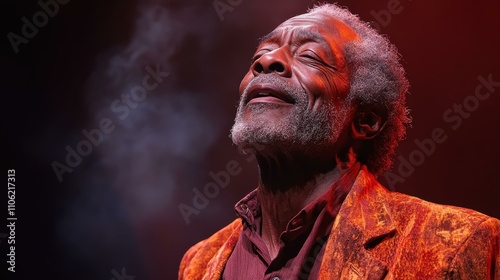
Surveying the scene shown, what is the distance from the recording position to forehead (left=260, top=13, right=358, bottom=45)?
255cm

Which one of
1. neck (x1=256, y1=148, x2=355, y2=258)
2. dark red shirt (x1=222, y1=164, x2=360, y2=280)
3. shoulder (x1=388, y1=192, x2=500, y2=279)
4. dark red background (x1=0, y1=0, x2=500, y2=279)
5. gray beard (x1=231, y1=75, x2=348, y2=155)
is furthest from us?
dark red background (x1=0, y1=0, x2=500, y2=279)

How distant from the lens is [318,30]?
8.39 ft

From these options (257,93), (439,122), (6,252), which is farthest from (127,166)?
(439,122)

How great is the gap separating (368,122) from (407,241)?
2.16 feet

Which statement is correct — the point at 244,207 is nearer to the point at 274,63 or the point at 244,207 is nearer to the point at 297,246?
the point at 297,246

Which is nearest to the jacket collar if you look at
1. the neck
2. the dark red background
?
the neck

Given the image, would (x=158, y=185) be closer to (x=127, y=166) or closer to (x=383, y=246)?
(x=127, y=166)

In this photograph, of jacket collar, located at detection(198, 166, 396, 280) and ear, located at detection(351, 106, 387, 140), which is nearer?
jacket collar, located at detection(198, 166, 396, 280)

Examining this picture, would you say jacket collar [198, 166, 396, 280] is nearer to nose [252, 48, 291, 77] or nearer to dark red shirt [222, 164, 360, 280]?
dark red shirt [222, 164, 360, 280]

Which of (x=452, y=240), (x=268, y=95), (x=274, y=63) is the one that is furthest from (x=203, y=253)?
(x=452, y=240)

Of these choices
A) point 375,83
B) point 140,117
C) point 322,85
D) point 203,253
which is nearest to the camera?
point 322,85

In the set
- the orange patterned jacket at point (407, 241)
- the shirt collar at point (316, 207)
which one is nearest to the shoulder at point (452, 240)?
the orange patterned jacket at point (407, 241)

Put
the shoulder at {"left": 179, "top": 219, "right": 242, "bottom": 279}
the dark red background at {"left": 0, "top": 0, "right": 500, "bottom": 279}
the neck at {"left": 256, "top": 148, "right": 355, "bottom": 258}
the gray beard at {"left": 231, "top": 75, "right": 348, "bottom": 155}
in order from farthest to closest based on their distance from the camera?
the dark red background at {"left": 0, "top": 0, "right": 500, "bottom": 279}
the shoulder at {"left": 179, "top": 219, "right": 242, "bottom": 279}
the neck at {"left": 256, "top": 148, "right": 355, "bottom": 258}
the gray beard at {"left": 231, "top": 75, "right": 348, "bottom": 155}

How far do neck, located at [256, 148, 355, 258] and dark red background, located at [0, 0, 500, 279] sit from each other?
0.99 metres
